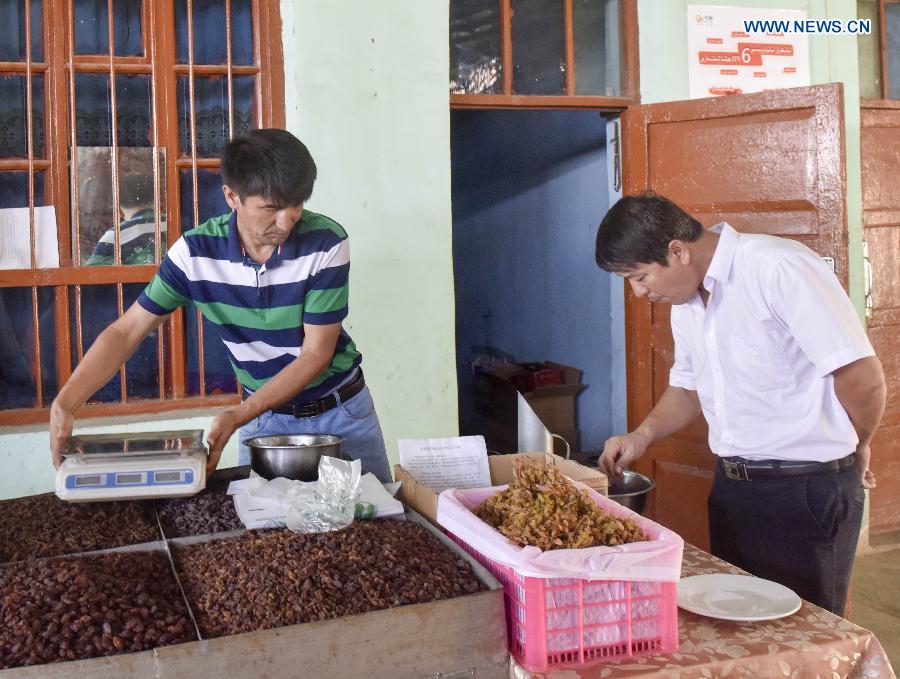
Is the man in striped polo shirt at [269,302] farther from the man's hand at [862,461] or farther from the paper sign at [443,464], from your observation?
the man's hand at [862,461]

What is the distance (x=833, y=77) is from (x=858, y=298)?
1013 mm

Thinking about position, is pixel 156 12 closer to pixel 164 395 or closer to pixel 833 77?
pixel 164 395

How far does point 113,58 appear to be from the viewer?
319 centimetres

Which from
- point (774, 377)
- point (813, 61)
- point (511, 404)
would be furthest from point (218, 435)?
point (511, 404)

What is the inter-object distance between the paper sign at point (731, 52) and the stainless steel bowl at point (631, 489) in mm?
2166

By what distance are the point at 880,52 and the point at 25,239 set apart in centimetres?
404

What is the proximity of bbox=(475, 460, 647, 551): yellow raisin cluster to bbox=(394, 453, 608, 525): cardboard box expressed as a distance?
0.14 m

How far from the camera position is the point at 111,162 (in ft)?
10.5

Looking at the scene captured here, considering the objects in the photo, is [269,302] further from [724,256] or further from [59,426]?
[724,256]

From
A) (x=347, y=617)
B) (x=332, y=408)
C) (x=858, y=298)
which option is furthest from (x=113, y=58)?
(x=858, y=298)

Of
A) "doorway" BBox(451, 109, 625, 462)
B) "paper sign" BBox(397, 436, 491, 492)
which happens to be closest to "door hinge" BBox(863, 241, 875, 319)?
"doorway" BBox(451, 109, 625, 462)

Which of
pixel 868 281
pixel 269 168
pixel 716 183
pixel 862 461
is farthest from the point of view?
pixel 868 281

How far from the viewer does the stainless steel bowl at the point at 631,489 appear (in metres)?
2.03

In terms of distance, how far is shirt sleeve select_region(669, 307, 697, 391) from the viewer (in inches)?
87.7
